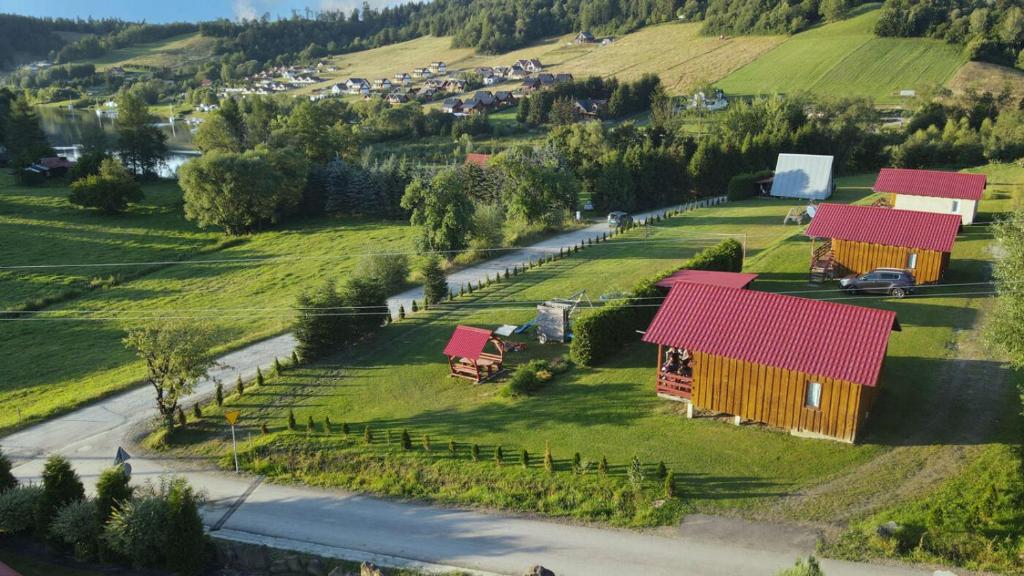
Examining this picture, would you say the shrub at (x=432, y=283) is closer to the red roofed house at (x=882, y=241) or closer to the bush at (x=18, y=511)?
the red roofed house at (x=882, y=241)

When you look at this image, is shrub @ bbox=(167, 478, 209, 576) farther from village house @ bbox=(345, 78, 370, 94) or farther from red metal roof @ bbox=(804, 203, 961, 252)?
village house @ bbox=(345, 78, 370, 94)

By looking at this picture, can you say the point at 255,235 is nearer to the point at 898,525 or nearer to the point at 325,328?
the point at 325,328

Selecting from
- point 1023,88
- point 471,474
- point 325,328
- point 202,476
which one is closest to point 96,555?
point 202,476

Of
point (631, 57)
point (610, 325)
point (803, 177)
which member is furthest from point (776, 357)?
point (631, 57)

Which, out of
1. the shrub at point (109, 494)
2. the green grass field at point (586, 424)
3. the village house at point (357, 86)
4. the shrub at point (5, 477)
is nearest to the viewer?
the shrub at point (109, 494)

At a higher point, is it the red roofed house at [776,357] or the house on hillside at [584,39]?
the house on hillside at [584,39]

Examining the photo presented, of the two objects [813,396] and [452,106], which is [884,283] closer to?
[813,396]

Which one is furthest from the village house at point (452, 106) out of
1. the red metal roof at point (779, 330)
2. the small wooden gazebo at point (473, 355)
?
the red metal roof at point (779, 330)
